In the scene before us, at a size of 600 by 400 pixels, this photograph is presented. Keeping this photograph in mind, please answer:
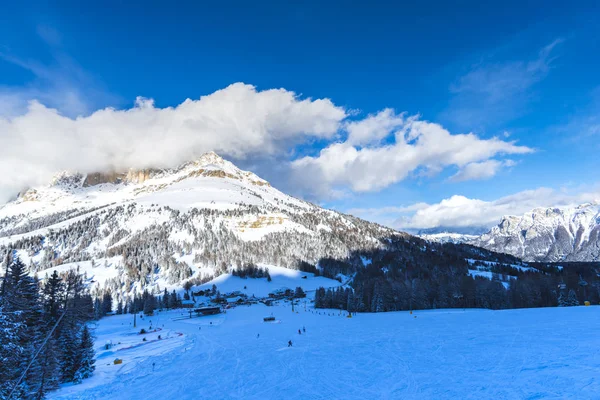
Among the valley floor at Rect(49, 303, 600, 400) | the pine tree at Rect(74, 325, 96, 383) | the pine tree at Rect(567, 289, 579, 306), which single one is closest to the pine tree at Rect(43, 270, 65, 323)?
the pine tree at Rect(74, 325, 96, 383)

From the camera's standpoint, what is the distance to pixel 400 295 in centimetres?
10238

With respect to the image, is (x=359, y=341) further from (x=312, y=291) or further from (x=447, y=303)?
(x=312, y=291)

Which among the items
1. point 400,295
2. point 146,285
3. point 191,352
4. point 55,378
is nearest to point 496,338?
point 191,352

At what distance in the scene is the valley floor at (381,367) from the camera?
22.1m

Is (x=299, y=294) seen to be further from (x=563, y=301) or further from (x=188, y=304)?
(x=563, y=301)

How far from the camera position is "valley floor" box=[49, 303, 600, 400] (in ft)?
72.6

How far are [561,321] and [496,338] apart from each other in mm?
15709

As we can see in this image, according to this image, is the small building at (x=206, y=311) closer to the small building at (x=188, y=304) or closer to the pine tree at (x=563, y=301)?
the small building at (x=188, y=304)

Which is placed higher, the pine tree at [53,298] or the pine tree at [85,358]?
the pine tree at [53,298]

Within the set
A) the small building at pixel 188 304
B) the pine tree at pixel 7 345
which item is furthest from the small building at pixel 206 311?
the pine tree at pixel 7 345

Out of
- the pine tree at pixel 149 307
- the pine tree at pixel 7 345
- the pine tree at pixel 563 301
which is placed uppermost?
the pine tree at pixel 7 345

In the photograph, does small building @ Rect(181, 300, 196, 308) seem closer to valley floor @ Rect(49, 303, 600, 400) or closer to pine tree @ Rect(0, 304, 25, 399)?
valley floor @ Rect(49, 303, 600, 400)

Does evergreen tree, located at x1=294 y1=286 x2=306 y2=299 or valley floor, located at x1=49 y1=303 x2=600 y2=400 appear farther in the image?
evergreen tree, located at x1=294 y1=286 x2=306 y2=299

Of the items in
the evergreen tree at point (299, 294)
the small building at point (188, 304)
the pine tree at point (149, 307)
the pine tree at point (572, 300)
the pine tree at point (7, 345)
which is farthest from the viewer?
the evergreen tree at point (299, 294)
